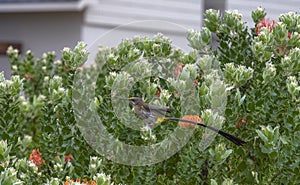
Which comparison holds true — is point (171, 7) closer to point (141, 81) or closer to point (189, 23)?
point (189, 23)

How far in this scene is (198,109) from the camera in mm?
2660

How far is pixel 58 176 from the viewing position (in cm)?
255

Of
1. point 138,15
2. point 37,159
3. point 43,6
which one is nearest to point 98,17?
point 138,15

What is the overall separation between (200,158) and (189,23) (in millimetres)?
8871

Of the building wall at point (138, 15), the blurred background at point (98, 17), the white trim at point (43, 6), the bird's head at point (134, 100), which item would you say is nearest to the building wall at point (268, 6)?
the blurred background at point (98, 17)

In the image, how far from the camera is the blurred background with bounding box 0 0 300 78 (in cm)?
1093

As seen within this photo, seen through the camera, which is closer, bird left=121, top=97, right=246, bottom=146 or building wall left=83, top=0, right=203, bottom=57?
bird left=121, top=97, right=246, bottom=146

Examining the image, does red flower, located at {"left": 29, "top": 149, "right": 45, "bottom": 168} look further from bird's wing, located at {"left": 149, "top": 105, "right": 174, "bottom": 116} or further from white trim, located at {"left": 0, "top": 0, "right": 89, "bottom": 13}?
white trim, located at {"left": 0, "top": 0, "right": 89, "bottom": 13}

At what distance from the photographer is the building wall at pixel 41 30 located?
11.1 metres

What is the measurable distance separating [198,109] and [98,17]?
337 inches

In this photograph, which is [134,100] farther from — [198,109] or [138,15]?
[138,15]

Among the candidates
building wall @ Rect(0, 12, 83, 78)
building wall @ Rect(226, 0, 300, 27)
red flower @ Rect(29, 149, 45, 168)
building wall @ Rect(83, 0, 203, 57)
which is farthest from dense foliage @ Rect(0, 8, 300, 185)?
building wall @ Rect(226, 0, 300, 27)

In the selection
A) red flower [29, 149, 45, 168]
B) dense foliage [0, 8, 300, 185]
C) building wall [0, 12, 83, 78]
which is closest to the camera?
dense foliage [0, 8, 300, 185]

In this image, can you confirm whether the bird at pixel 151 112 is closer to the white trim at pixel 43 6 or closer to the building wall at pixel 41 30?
the white trim at pixel 43 6
